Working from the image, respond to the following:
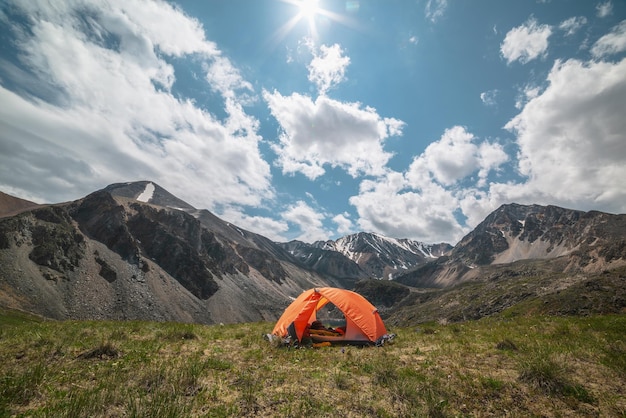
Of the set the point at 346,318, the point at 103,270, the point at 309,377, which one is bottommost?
the point at 103,270

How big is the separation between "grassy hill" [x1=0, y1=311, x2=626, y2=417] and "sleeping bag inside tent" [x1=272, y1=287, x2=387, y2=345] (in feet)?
6.44

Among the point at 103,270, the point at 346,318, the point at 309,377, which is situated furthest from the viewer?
the point at 103,270

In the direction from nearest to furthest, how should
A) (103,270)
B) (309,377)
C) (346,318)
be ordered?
(309,377), (346,318), (103,270)

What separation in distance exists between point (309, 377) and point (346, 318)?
7.97 metres

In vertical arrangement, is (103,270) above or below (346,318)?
below

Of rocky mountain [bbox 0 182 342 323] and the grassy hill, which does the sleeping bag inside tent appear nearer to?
the grassy hill

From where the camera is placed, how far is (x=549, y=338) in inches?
547

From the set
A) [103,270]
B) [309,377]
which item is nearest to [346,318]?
[309,377]

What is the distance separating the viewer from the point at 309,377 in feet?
33.1

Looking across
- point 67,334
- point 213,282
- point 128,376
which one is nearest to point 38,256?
point 213,282

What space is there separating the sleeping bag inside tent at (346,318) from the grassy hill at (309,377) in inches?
77.2

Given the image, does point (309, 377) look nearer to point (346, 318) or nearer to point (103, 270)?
point (346, 318)

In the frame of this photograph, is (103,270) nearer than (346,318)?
No

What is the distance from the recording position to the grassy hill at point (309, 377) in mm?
7504
